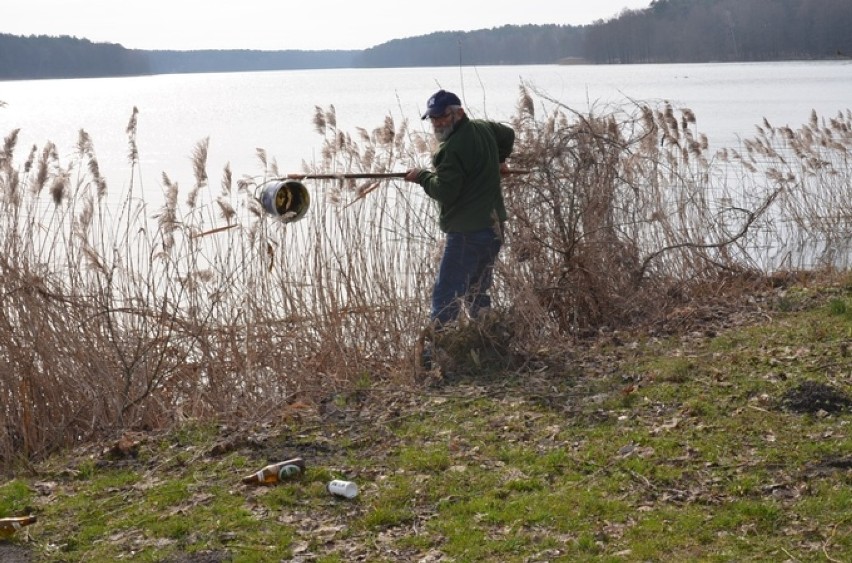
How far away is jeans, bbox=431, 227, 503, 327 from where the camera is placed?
24.5 ft

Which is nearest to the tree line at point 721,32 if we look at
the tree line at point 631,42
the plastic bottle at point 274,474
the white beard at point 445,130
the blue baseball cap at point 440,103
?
the tree line at point 631,42

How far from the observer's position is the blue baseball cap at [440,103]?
7059 millimetres

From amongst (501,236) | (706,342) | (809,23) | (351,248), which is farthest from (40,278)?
(809,23)

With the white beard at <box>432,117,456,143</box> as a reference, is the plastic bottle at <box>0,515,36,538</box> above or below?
below

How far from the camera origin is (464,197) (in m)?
7.37

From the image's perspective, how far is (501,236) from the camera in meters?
7.43

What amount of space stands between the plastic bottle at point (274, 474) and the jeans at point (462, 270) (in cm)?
219

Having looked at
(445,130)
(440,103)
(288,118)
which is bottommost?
(288,118)

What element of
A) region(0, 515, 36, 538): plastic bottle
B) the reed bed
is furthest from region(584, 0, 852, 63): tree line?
region(0, 515, 36, 538): plastic bottle

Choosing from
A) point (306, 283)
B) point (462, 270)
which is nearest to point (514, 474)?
point (462, 270)

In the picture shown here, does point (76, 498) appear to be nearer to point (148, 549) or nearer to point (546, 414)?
point (148, 549)

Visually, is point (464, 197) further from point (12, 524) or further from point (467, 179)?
point (12, 524)

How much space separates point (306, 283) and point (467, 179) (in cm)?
176

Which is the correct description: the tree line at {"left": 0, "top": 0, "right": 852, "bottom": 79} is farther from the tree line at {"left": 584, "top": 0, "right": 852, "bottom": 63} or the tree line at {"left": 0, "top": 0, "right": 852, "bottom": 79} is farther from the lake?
the lake
